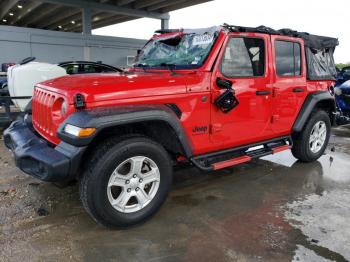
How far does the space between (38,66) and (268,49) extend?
173 inches

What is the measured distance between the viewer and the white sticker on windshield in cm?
369

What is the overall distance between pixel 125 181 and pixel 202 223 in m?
0.89

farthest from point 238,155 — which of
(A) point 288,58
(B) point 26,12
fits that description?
(B) point 26,12

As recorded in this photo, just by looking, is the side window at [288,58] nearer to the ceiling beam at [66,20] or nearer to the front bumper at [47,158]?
the front bumper at [47,158]

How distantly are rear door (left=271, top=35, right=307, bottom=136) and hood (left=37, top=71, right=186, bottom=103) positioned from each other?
1.49 meters

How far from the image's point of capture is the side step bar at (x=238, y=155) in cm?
362

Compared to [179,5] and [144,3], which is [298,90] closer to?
[144,3]

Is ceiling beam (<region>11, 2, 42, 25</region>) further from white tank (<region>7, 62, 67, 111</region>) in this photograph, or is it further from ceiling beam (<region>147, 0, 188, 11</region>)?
white tank (<region>7, 62, 67, 111</region>)

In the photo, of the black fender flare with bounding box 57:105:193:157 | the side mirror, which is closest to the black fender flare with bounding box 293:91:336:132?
the side mirror

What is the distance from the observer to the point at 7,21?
30.8m

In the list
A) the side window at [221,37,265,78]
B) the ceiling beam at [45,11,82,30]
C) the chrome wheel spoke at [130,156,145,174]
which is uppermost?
the ceiling beam at [45,11,82,30]

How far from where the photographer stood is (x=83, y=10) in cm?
2212

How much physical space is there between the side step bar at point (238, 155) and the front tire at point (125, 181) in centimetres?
51

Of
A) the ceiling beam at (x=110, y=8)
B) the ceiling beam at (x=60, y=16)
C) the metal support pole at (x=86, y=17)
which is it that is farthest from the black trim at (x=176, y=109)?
the ceiling beam at (x=60, y=16)
